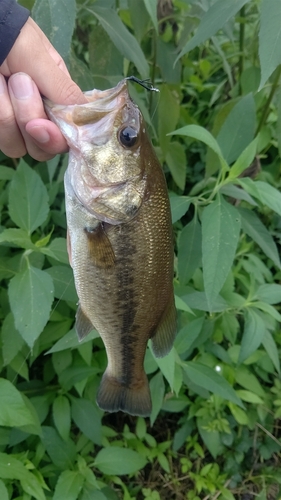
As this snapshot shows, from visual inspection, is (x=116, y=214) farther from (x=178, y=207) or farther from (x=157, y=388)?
(x=157, y=388)

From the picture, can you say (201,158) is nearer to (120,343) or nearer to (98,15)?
(98,15)

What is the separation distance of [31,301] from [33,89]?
0.52 meters

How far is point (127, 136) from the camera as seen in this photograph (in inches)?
34.8

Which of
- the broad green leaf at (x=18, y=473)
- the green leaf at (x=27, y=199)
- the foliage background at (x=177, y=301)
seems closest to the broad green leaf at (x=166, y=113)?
the foliage background at (x=177, y=301)

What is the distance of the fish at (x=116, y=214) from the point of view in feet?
2.85

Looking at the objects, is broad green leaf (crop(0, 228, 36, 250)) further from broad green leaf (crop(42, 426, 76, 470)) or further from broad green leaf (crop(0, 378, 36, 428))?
broad green leaf (crop(42, 426, 76, 470))

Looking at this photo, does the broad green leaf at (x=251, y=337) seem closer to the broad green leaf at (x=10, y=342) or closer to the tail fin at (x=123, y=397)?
the tail fin at (x=123, y=397)

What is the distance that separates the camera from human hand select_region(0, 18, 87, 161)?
2.68 feet

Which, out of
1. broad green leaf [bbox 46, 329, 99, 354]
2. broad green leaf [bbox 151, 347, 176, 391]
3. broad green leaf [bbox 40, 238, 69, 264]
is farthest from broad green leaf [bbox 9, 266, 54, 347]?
broad green leaf [bbox 151, 347, 176, 391]

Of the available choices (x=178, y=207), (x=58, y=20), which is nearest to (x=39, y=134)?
(x=58, y=20)

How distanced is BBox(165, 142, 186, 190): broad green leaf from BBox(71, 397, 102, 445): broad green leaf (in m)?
0.91

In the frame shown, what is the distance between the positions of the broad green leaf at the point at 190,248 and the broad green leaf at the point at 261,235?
6.7 inches

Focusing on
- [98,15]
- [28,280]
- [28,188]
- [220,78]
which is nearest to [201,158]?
[220,78]

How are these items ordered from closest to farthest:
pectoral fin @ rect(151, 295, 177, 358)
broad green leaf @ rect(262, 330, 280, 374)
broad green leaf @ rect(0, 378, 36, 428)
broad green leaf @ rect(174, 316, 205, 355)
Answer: pectoral fin @ rect(151, 295, 177, 358)
broad green leaf @ rect(0, 378, 36, 428)
broad green leaf @ rect(174, 316, 205, 355)
broad green leaf @ rect(262, 330, 280, 374)
